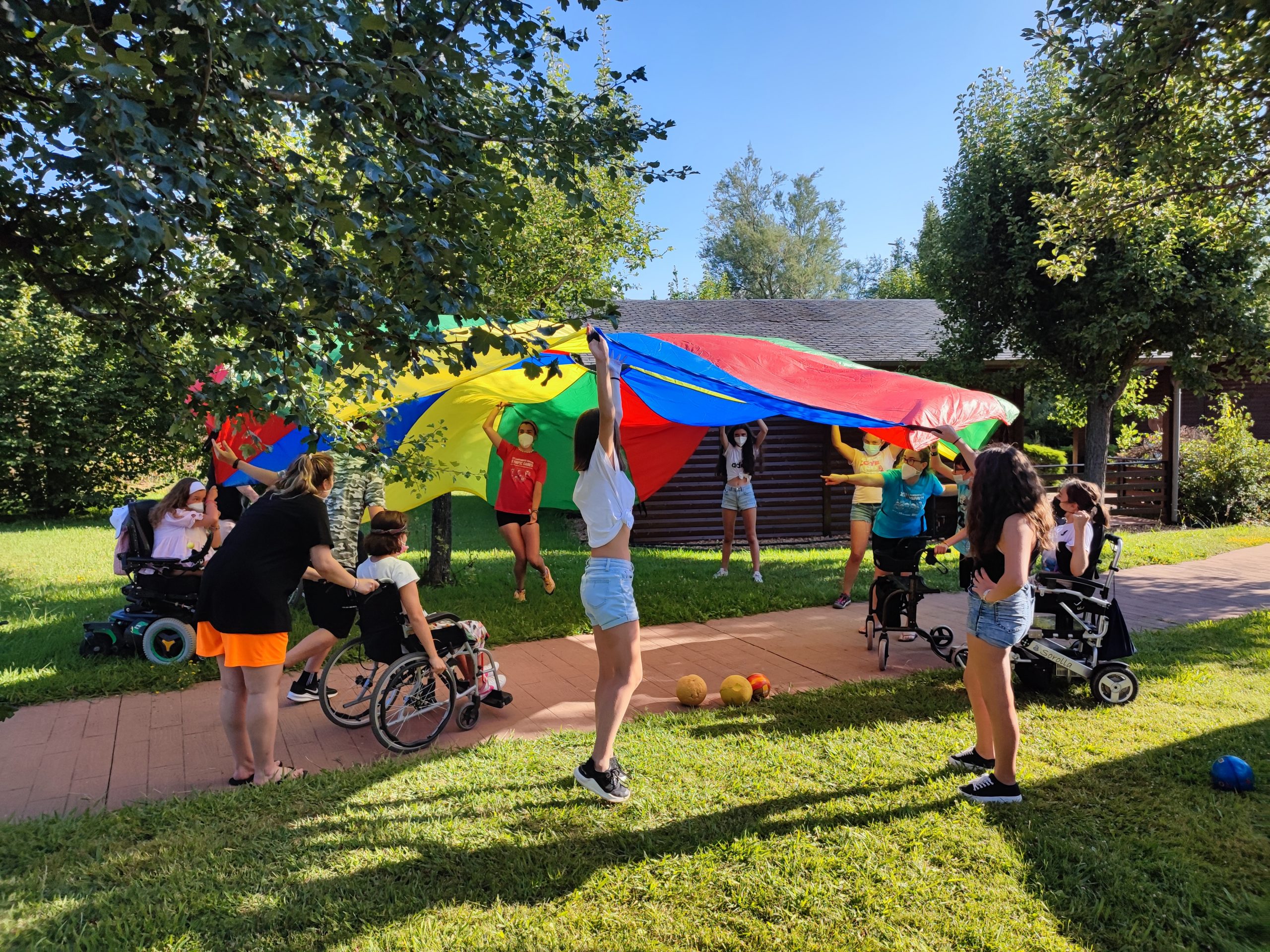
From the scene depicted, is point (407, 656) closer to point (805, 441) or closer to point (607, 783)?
→ point (607, 783)

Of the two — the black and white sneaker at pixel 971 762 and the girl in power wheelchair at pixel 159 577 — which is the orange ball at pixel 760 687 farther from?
the girl in power wheelchair at pixel 159 577

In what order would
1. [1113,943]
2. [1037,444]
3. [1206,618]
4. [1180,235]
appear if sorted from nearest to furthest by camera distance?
1. [1113,943]
2. [1206,618]
3. [1180,235]
4. [1037,444]

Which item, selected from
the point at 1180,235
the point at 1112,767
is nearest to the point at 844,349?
the point at 1180,235

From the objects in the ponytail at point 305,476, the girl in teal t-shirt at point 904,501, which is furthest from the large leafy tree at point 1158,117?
the ponytail at point 305,476

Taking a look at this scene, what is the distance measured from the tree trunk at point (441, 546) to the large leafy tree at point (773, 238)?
37.5 metres

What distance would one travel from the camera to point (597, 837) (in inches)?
143

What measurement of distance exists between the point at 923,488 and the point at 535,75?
4194 mm

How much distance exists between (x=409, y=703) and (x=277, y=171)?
296 centimetres

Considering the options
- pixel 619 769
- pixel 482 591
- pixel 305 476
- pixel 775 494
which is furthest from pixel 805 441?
pixel 305 476

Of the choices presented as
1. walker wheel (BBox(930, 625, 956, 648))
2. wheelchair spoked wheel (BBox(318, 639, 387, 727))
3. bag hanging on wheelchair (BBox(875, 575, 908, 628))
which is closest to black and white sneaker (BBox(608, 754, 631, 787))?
wheelchair spoked wheel (BBox(318, 639, 387, 727))

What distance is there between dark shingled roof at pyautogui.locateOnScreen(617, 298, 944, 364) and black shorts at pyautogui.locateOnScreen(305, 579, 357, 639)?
10.5m

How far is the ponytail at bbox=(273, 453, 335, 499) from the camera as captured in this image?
4137 millimetres

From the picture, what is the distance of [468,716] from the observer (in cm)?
507

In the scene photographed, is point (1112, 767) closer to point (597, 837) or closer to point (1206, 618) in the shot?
point (597, 837)
